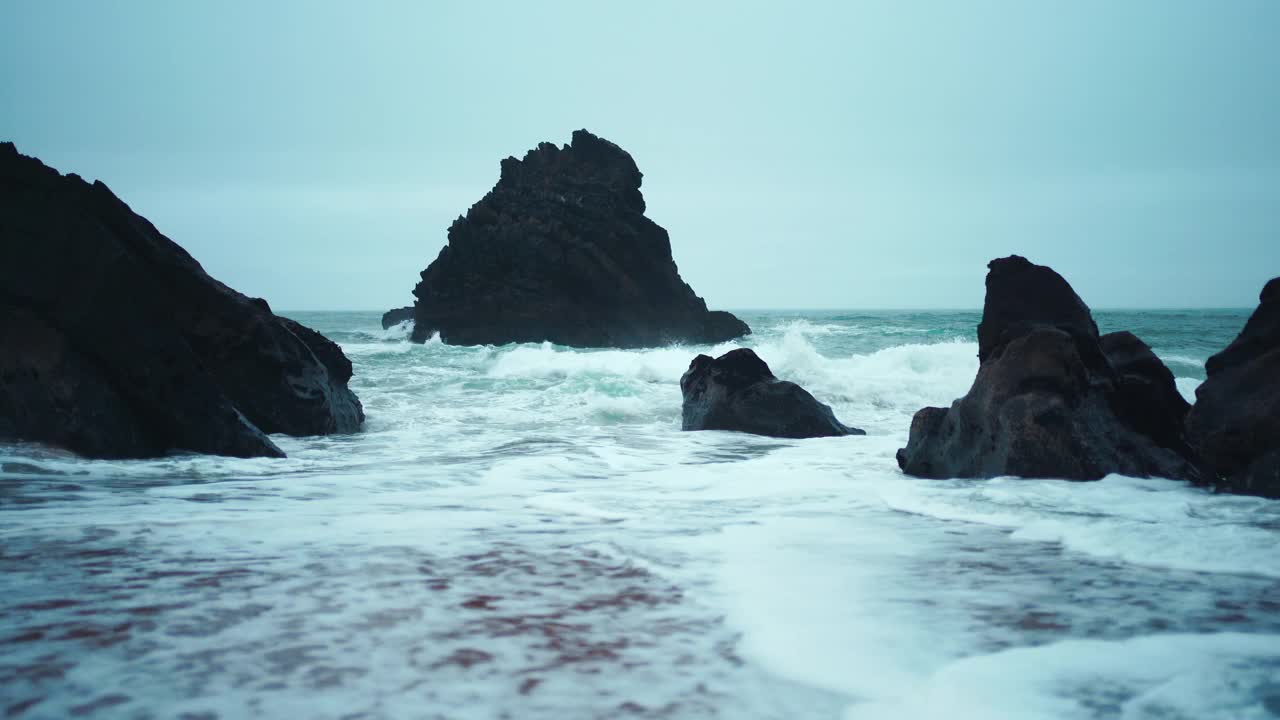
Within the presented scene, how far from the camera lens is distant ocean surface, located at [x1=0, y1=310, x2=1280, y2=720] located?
203 cm

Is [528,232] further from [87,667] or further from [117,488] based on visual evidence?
[87,667]

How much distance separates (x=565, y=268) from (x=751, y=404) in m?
30.2

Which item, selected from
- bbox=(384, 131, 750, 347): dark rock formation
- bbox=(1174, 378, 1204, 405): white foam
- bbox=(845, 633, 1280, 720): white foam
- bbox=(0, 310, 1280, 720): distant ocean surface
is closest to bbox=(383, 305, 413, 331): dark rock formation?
bbox=(384, 131, 750, 347): dark rock formation

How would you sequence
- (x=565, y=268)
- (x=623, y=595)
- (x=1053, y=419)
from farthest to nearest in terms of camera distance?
(x=565, y=268) → (x=1053, y=419) → (x=623, y=595)

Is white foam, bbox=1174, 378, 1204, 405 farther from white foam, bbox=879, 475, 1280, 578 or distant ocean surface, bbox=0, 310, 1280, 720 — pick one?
distant ocean surface, bbox=0, 310, 1280, 720

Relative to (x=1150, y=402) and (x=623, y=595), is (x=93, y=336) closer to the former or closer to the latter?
(x=623, y=595)

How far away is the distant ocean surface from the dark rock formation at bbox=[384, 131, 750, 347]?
1265 inches

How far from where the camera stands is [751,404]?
9133mm

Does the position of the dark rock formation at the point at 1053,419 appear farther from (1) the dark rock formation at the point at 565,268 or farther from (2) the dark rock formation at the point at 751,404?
(1) the dark rock formation at the point at 565,268

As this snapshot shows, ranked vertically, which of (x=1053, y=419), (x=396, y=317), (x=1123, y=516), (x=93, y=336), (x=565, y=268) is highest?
(x=565, y=268)

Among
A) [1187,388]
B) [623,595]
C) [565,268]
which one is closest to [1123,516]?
[623,595]

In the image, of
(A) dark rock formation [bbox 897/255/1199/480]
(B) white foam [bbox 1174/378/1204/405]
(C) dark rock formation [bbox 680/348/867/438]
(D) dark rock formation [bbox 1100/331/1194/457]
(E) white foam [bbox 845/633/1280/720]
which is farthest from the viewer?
(B) white foam [bbox 1174/378/1204/405]

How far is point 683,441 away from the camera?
856 cm

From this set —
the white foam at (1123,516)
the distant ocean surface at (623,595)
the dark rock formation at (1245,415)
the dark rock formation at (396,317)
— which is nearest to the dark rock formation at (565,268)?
the dark rock formation at (396,317)
